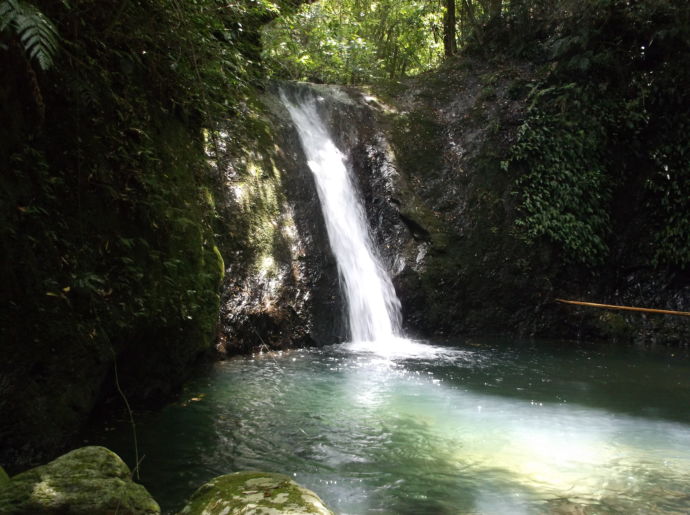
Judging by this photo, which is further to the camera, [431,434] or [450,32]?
[450,32]

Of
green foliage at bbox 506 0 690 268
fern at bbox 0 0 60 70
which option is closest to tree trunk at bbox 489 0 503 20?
green foliage at bbox 506 0 690 268

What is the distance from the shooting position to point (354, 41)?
50.1 ft

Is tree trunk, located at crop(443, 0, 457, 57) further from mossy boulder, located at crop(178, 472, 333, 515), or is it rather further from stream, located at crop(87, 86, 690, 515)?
mossy boulder, located at crop(178, 472, 333, 515)

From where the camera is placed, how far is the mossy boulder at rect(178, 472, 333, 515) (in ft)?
8.83

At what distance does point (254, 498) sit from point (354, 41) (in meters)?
14.4

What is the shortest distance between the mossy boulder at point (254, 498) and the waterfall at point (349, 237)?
600cm

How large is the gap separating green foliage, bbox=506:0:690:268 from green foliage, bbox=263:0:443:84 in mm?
5589

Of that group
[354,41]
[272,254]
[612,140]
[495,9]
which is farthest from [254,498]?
[354,41]

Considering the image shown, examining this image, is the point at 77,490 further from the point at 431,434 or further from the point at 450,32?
the point at 450,32

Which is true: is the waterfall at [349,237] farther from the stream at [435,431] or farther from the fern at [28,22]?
the fern at [28,22]

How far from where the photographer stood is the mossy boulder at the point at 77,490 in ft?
8.59

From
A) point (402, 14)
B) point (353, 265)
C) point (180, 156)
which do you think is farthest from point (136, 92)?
point (402, 14)

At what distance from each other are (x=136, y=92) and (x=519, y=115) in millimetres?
9108

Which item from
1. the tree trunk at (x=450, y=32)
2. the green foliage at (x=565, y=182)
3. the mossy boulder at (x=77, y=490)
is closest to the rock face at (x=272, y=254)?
the green foliage at (x=565, y=182)
